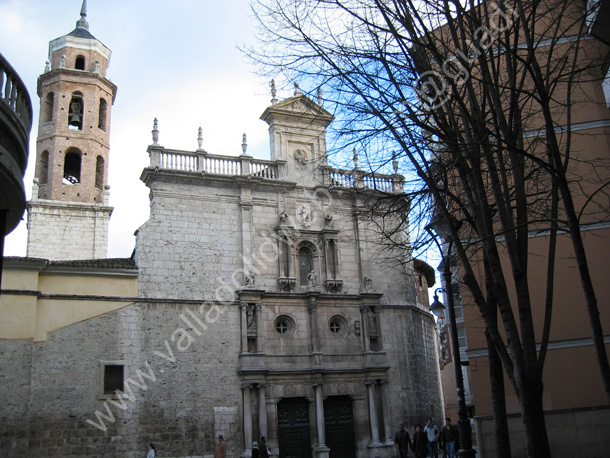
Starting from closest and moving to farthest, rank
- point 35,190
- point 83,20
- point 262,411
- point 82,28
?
point 262,411 < point 35,190 < point 82,28 < point 83,20

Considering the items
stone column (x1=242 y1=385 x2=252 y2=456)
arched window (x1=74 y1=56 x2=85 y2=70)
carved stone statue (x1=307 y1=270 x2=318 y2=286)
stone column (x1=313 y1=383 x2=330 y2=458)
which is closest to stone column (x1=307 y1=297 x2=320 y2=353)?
carved stone statue (x1=307 y1=270 x2=318 y2=286)

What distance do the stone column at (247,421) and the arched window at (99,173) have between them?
58.1 ft

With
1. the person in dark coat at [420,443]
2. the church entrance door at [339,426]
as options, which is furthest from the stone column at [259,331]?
the person in dark coat at [420,443]

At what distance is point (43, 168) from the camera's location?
116ft

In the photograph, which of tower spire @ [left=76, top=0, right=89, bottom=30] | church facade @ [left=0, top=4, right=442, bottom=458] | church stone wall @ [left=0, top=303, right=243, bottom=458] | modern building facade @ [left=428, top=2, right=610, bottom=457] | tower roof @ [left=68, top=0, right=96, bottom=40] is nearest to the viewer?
modern building facade @ [left=428, top=2, right=610, bottom=457]

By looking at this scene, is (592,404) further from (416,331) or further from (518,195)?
(416,331)

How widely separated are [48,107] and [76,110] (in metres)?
1.56

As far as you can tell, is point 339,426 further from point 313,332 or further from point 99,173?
point 99,173

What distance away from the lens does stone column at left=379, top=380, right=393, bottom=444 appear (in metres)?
24.9

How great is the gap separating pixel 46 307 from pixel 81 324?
4.09ft

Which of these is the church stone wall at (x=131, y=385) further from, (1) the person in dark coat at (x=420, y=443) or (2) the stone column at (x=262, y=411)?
(1) the person in dark coat at (x=420, y=443)

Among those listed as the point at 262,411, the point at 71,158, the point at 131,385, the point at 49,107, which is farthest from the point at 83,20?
the point at 262,411

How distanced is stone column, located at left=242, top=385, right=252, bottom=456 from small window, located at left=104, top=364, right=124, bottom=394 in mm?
4301

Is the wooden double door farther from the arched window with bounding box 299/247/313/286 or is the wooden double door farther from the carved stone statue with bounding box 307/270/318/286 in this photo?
the arched window with bounding box 299/247/313/286
